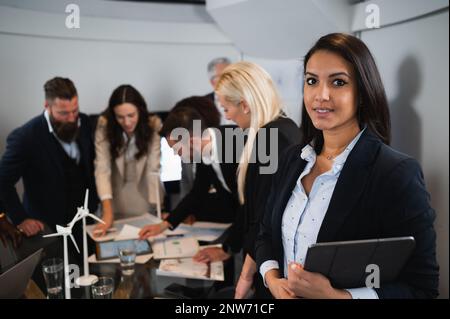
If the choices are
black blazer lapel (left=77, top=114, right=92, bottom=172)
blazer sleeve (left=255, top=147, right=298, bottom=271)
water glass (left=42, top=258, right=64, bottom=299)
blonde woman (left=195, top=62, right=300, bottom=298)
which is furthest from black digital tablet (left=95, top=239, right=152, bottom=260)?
blazer sleeve (left=255, top=147, right=298, bottom=271)

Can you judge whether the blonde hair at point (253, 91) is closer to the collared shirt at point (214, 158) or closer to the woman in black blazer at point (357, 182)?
the collared shirt at point (214, 158)

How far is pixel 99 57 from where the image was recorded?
50.5 inches

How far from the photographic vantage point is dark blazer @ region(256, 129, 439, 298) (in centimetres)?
82

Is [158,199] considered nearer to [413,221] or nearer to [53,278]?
[53,278]

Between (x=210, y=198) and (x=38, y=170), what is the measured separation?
76 cm

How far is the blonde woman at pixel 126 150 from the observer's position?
1.34 metres

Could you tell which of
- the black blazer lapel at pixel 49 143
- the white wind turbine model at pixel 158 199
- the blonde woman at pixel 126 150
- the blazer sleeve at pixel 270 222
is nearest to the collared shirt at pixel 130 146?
the blonde woman at pixel 126 150

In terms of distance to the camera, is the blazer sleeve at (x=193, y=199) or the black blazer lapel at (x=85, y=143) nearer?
the black blazer lapel at (x=85, y=143)

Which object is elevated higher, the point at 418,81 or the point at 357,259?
the point at 418,81

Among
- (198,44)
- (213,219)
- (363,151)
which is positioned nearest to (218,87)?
(198,44)

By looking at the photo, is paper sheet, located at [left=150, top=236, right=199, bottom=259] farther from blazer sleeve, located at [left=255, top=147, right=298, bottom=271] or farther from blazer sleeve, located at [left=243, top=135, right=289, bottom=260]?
blazer sleeve, located at [left=255, top=147, right=298, bottom=271]

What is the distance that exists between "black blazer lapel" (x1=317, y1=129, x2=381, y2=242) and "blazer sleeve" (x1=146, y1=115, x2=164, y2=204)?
720 millimetres

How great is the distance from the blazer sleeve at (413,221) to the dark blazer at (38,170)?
1.01 m

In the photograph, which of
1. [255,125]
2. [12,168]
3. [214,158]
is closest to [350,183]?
[255,125]
